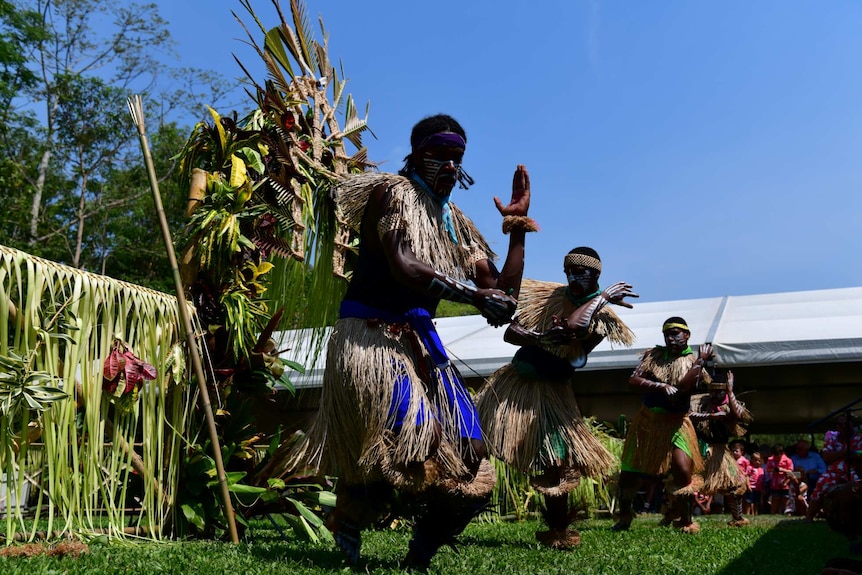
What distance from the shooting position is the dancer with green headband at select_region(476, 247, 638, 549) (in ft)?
14.0

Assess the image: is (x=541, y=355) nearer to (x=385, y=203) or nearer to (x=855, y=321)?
(x=385, y=203)

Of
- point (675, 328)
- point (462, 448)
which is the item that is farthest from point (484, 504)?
point (675, 328)

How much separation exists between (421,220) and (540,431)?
183cm

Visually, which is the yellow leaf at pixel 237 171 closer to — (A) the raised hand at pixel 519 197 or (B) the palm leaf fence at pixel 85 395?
(B) the palm leaf fence at pixel 85 395

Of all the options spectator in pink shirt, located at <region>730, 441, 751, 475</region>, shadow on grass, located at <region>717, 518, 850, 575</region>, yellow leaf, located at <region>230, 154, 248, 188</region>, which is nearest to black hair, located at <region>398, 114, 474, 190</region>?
yellow leaf, located at <region>230, 154, 248, 188</region>

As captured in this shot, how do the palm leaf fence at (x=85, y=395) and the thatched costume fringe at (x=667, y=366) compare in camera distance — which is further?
the thatched costume fringe at (x=667, y=366)

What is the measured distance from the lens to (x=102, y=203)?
17109mm

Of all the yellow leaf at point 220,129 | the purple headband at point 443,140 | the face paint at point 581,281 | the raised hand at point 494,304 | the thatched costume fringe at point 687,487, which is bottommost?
the thatched costume fringe at point 687,487

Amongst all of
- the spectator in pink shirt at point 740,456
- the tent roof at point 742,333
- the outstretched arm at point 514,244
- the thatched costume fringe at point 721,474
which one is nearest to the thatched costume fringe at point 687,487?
the thatched costume fringe at point 721,474

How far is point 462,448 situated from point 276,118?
242cm

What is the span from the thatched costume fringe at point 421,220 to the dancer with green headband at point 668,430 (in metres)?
2.99

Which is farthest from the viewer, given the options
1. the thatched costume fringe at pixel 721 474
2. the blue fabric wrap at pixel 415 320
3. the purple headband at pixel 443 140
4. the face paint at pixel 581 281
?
the thatched costume fringe at pixel 721 474

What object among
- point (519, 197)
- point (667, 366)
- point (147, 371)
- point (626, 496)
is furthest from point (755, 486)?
point (147, 371)

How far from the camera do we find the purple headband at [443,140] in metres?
3.10
